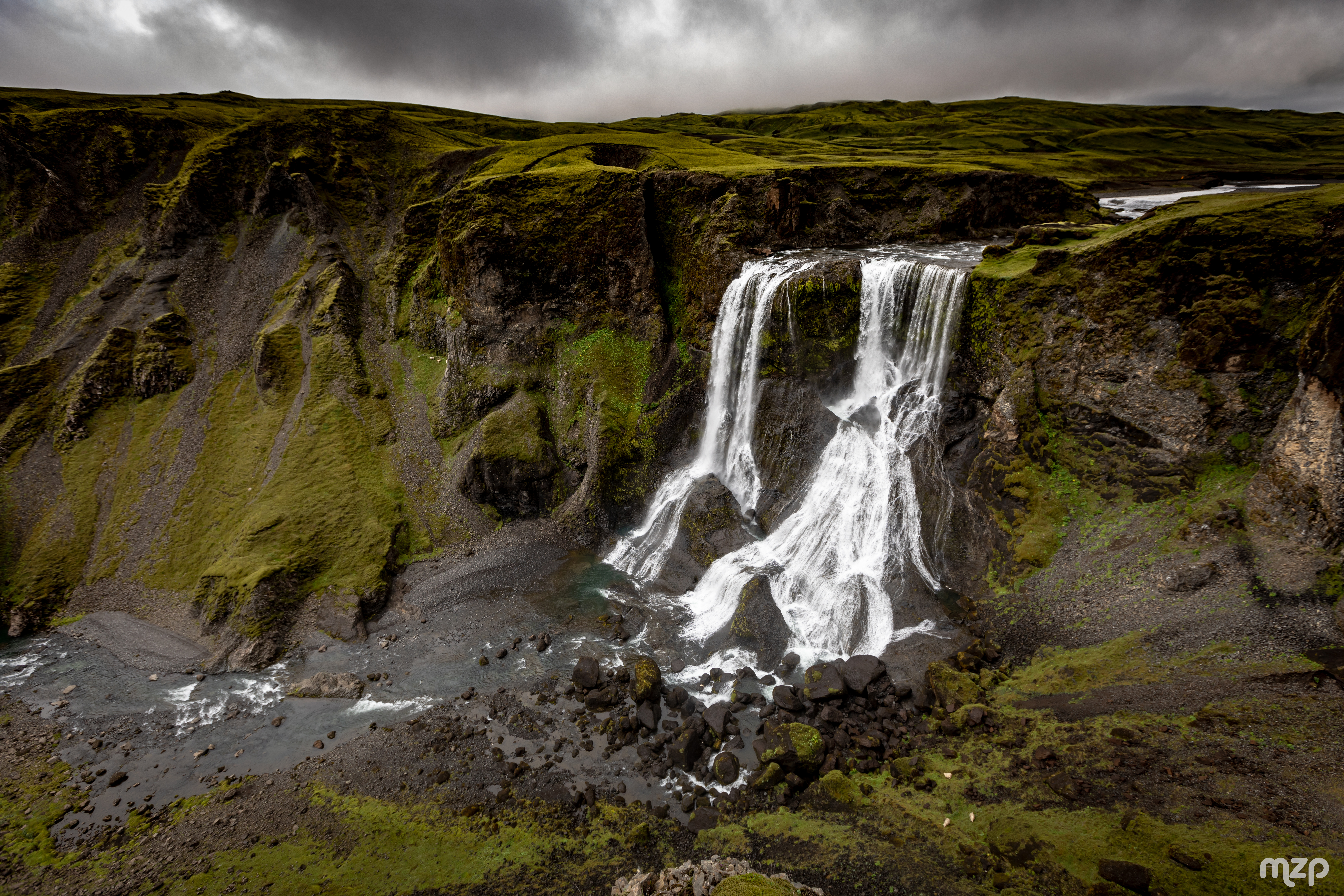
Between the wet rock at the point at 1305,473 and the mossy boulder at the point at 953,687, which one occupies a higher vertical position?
the wet rock at the point at 1305,473

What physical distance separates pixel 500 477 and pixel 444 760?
16.2 m

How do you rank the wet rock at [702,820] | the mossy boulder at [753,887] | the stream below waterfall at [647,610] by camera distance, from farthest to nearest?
the stream below waterfall at [647,610] < the wet rock at [702,820] < the mossy boulder at [753,887]

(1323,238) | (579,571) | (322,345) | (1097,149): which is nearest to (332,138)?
(322,345)

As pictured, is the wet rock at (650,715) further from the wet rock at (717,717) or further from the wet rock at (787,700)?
the wet rock at (787,700)

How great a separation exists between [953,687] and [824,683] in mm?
3900

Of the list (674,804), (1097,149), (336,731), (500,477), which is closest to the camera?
(674,804)

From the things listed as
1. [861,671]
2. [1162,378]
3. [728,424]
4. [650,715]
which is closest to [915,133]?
[728,424]

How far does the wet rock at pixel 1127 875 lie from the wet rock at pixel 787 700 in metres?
A: 8.02

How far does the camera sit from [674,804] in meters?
14.7

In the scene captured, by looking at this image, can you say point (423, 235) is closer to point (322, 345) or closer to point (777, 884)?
point (322, 345)

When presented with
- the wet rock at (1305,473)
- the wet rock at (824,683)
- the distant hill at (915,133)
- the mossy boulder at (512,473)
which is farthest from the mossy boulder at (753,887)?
the distant hill at (915,133)

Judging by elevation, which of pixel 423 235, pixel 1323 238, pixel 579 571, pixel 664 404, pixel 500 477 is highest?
pixel 423 235

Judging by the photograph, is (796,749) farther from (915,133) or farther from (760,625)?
(915,133)

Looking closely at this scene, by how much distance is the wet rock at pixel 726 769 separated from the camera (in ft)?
49.5
